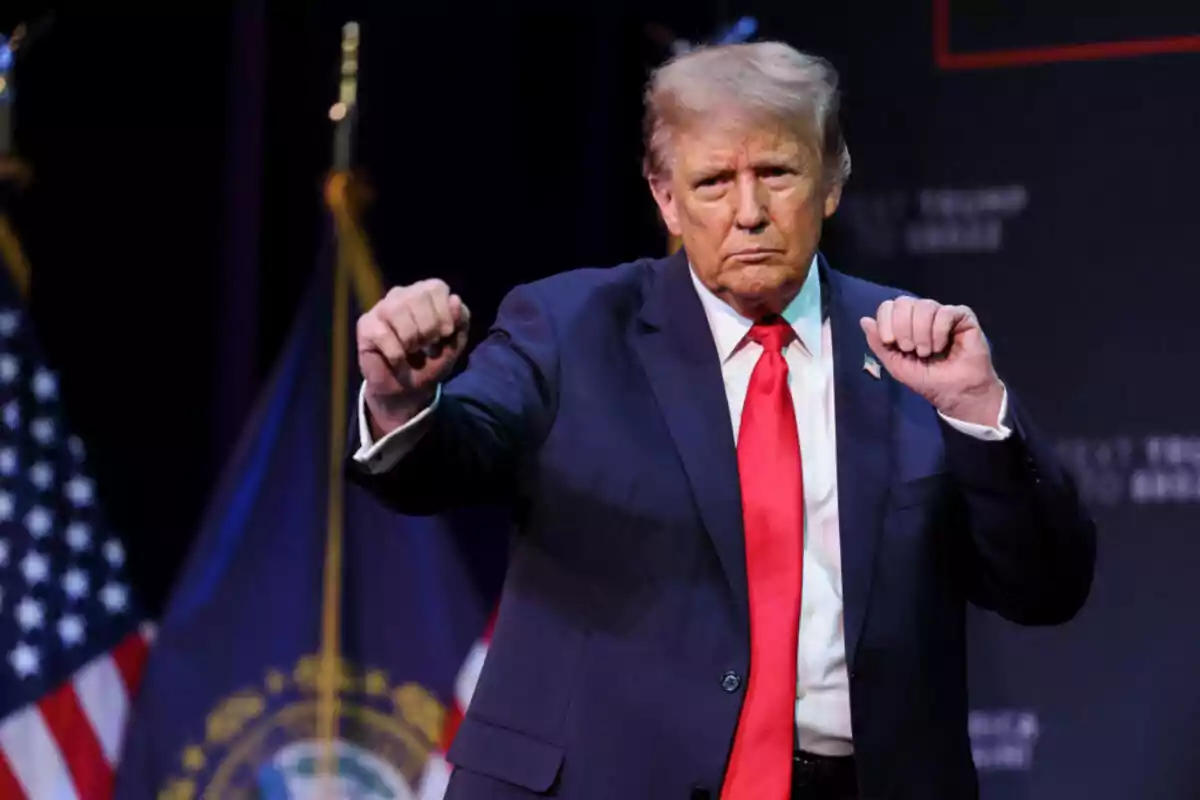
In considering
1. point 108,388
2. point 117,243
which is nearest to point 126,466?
point 108,388

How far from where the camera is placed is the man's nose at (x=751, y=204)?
4.75ft

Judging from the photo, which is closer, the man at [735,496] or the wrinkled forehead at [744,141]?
the man at [735,496]

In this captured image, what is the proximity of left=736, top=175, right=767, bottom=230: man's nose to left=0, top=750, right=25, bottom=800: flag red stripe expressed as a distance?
186cm

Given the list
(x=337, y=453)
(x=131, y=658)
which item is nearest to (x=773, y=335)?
(x=337, y=453)

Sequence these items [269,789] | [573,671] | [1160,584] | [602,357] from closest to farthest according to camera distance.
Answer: [573,671] < [602,357] < [1160,584] < [269,789]

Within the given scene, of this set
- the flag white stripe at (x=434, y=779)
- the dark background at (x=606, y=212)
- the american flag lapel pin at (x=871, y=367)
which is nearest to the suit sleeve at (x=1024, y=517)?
the american flag lapel pin at (x=871, y=367)

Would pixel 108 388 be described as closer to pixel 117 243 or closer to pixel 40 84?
pixel 117 243

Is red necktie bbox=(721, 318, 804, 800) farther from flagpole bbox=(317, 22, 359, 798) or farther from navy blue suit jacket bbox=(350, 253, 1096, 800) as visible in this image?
flagpole bbox=(317, 22, 359, 798)

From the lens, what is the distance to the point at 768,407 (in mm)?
1468

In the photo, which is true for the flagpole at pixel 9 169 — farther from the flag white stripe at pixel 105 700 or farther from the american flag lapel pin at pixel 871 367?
the american flag lapel pin at pixel 871 367

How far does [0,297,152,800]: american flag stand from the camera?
265 cm

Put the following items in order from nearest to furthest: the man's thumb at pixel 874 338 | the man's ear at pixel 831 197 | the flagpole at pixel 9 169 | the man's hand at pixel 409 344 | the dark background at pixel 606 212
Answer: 1. the man's hand at pixel 409 344
2. the man's thumb at pixel 874 338
3. the man's ear at pixel 831 197
4. the dark background at pixel 606 212
5. the flagpole at pixel 9 169

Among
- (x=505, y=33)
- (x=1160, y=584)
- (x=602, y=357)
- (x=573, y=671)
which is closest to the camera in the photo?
(x=573, y=671)

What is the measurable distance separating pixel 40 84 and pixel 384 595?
1.23 metres
